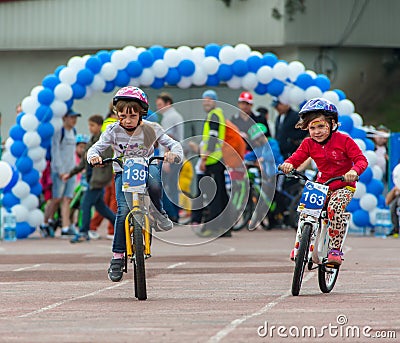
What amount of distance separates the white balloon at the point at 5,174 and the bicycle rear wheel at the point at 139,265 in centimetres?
867

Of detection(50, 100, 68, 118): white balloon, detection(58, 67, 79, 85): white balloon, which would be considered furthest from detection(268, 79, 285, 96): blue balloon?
detection(50, 100, 68, 118): white balloon

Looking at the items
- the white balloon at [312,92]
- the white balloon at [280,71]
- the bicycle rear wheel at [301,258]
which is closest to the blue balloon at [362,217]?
the white balloon at [312,92]

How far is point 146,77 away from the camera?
20203mm

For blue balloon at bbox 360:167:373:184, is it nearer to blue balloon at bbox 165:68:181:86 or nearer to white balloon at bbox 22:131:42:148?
blue balloon at bbox 165:68:181:86

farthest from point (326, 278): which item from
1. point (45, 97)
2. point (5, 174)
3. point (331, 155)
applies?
point (45, 97)

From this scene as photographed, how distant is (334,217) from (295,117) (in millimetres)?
10638

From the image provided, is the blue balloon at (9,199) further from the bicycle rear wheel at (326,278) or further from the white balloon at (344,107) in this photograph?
the bicycle rear wheel at (326,278)

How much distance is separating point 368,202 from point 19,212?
5.77 metres

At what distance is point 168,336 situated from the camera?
7.43 metres

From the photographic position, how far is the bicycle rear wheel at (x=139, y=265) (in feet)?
31.6

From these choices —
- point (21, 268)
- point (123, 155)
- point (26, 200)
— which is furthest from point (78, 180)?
point (123, 155)

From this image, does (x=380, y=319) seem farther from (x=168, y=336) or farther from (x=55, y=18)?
(x=55, y=18)

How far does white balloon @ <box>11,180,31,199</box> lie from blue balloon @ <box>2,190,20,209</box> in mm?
62

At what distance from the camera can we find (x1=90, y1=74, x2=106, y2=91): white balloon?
65.5 feet
